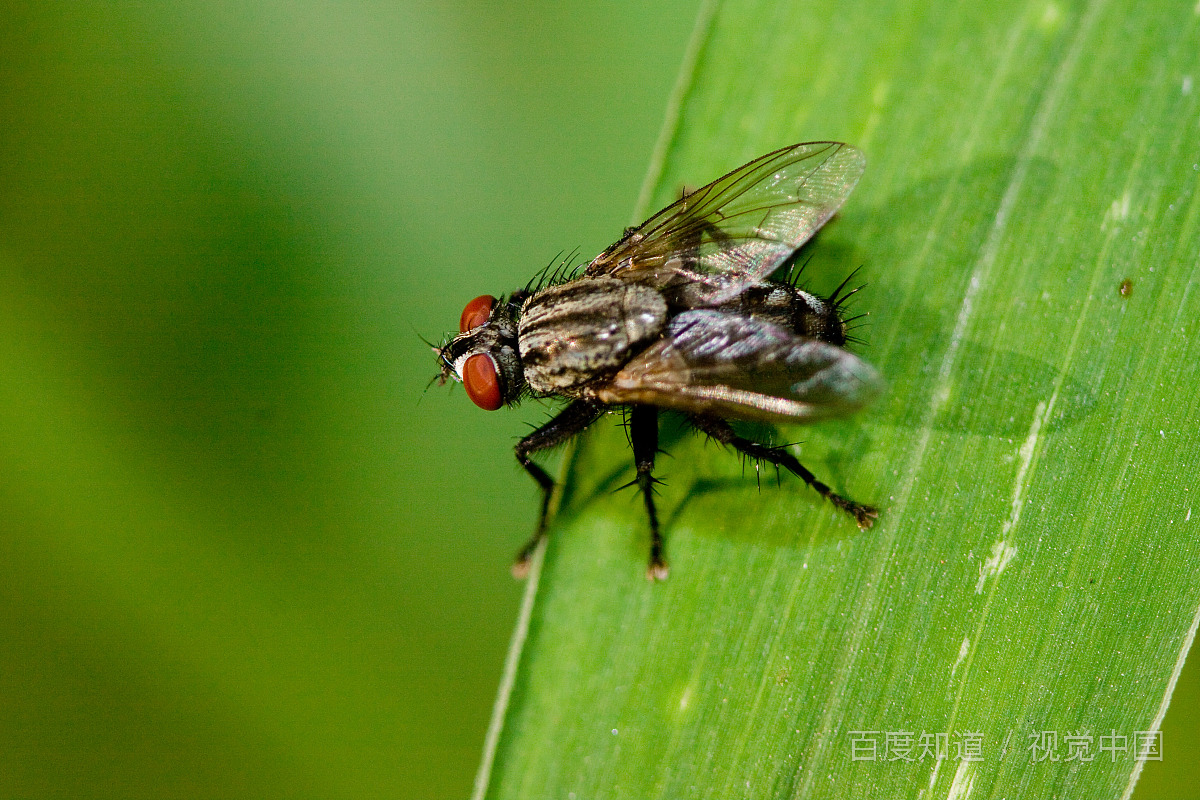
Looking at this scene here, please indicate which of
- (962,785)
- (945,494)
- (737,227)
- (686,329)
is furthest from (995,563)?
(737,227)

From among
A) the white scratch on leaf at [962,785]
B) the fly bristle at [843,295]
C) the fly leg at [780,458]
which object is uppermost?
the fly bristle at [843,295]

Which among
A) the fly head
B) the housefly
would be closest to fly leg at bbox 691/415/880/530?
the housefly

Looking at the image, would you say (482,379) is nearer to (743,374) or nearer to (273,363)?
(743,374)

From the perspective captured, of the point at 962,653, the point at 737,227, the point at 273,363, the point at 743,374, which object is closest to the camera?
the point at 962,653

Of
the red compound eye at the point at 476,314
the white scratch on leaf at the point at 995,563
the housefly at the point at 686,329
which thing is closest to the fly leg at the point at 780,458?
the housefly at the point at 686,329

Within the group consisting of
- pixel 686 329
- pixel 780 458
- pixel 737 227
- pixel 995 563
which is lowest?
pixel 995 563

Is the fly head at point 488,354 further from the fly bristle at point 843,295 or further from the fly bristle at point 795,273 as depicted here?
the fly bristle at point 843,295
